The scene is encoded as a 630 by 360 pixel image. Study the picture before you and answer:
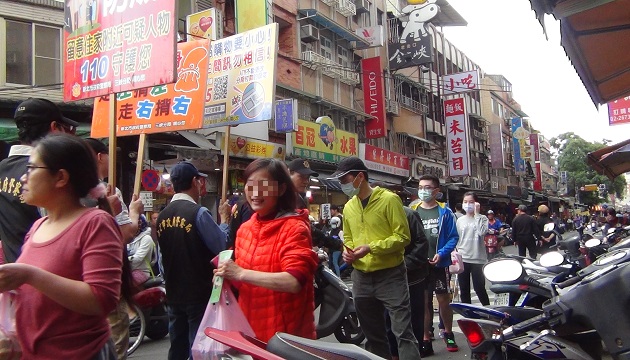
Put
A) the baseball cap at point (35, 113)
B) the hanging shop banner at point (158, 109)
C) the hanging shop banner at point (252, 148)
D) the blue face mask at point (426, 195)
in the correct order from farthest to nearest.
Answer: the hanging shop banner at point (252, 148) < the hanging shop banner at point (158, 109) < the blue face mask at point (426, 195) < the baseball cap at point (35, 113)

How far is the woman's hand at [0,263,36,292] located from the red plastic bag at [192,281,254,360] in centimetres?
92

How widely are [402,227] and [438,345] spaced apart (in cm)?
267

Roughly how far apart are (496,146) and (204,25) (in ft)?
109

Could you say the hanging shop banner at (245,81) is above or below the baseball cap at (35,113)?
above

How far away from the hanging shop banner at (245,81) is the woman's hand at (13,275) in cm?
870

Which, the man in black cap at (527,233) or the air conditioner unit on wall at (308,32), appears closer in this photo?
the man in black cap at (527,233)

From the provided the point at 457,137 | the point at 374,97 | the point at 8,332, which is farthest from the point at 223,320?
the point at 457,137

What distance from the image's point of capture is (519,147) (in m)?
47.4

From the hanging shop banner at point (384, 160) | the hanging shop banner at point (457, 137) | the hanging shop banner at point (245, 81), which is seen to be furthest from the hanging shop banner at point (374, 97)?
the hanging shop banner at point (245, 81)

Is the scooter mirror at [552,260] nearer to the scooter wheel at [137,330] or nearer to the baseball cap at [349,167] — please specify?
the baseball cap at [349,167]

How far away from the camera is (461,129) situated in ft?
99.0

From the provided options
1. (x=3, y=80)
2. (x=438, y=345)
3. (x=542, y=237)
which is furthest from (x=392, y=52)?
(x=438, y=345)

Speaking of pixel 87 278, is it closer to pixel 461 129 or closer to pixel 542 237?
pixel 542 237

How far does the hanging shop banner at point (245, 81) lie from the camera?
10578mm
